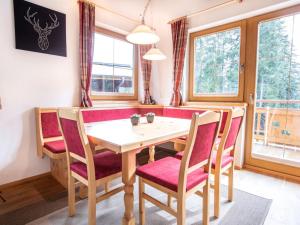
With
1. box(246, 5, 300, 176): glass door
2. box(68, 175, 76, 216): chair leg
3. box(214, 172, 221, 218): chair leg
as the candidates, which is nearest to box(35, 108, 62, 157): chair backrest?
box(68, 175, 76, 216): chair leg

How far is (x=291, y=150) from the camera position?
2479 millimetres

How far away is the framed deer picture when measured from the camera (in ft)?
6.83

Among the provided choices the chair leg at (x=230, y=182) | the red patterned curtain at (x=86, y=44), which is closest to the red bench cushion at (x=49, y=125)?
the red patterned curtain at (x=86, y=44)

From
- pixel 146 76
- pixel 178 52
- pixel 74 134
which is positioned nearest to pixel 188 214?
pixel 74 134

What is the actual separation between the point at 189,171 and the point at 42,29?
2.35 metres

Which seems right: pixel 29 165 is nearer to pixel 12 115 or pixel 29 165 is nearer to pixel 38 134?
pixel 38 134

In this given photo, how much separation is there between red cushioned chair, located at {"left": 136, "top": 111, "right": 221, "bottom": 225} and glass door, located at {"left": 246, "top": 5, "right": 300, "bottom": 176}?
1631 mm

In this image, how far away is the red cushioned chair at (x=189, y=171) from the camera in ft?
3.79

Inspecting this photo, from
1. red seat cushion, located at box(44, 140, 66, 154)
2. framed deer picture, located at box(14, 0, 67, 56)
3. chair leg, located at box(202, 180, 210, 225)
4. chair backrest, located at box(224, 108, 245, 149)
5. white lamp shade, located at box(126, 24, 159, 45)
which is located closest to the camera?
chair leg, located at box(202, 180, 210, 225)

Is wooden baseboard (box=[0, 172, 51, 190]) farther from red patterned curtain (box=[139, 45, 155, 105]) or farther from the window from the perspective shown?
red patterned curtain (box=[139, 45, 155, 105])

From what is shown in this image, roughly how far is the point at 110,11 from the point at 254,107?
2.59 meters

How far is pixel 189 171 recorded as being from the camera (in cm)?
120

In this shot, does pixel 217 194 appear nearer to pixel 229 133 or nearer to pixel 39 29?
pixel 229 133

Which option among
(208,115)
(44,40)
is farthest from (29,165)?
(208,115)
